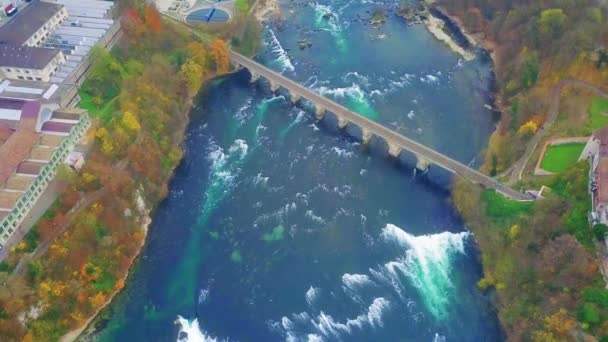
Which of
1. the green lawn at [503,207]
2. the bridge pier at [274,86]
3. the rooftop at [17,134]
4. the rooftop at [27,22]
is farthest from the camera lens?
the bridge pier at [274,86]

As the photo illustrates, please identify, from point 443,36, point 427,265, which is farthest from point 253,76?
point 427,265

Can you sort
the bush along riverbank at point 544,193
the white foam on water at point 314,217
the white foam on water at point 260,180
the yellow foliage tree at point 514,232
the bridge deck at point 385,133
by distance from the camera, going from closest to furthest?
1. the bush along riverbank at point 544,193
2. the yellow foliage tree at point 514,232
3. the white foam on water at point 314,217
4. the bridge deck at point 385,133
5. the white foam on water at point 260,180

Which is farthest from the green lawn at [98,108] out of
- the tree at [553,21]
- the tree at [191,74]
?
the tree at [553,21]

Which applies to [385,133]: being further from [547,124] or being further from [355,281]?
[355,281]

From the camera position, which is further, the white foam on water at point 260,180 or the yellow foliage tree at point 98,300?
the white foam on water at point 260,180

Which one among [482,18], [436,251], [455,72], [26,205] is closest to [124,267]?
[26,205]

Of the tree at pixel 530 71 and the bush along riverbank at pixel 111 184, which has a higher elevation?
the tree at pixel 530 71

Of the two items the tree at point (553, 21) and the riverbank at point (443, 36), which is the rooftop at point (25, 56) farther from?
the tree at point (553, 21)
